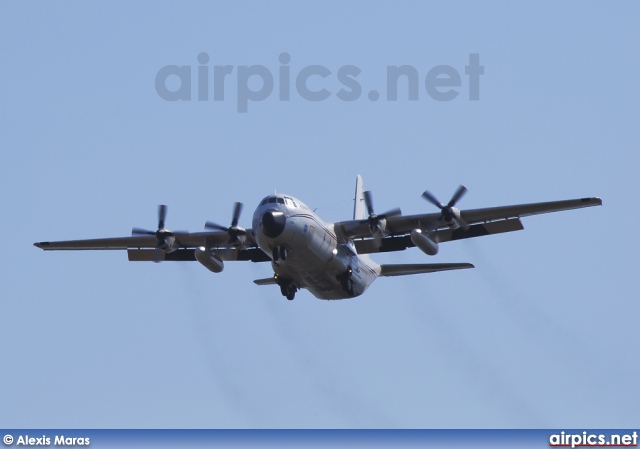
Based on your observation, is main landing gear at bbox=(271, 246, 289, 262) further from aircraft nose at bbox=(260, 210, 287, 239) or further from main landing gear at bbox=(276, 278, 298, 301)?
main landing gear at bbox=(276, 278, 298, 301)

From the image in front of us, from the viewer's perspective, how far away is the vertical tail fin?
167 ft

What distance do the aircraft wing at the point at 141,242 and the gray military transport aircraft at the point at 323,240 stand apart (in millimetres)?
39

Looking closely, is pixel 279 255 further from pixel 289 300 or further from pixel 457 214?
pixel 457 214

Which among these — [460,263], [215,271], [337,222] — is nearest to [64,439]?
[215,271]

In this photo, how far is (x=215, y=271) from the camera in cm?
4262

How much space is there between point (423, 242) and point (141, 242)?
39.5ft

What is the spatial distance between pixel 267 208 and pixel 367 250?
5.79m

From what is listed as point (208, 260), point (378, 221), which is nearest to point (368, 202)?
point (378, 221)

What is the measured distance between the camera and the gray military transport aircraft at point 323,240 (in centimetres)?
3934

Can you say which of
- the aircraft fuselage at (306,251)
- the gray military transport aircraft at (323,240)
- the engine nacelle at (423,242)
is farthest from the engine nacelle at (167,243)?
the engine nacelle at (423,242)

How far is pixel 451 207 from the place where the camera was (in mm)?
40031

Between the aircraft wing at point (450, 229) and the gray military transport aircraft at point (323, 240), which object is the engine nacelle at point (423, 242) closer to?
the gray military transport aircraft at point (323, 240)

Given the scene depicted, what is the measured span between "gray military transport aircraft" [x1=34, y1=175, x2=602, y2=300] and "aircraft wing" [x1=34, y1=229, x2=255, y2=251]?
39mm

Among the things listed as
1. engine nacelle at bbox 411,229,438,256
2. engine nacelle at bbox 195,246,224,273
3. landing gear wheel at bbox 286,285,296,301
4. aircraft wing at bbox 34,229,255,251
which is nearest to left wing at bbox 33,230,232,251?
aircraft wing at bbox 34,229,255,251
